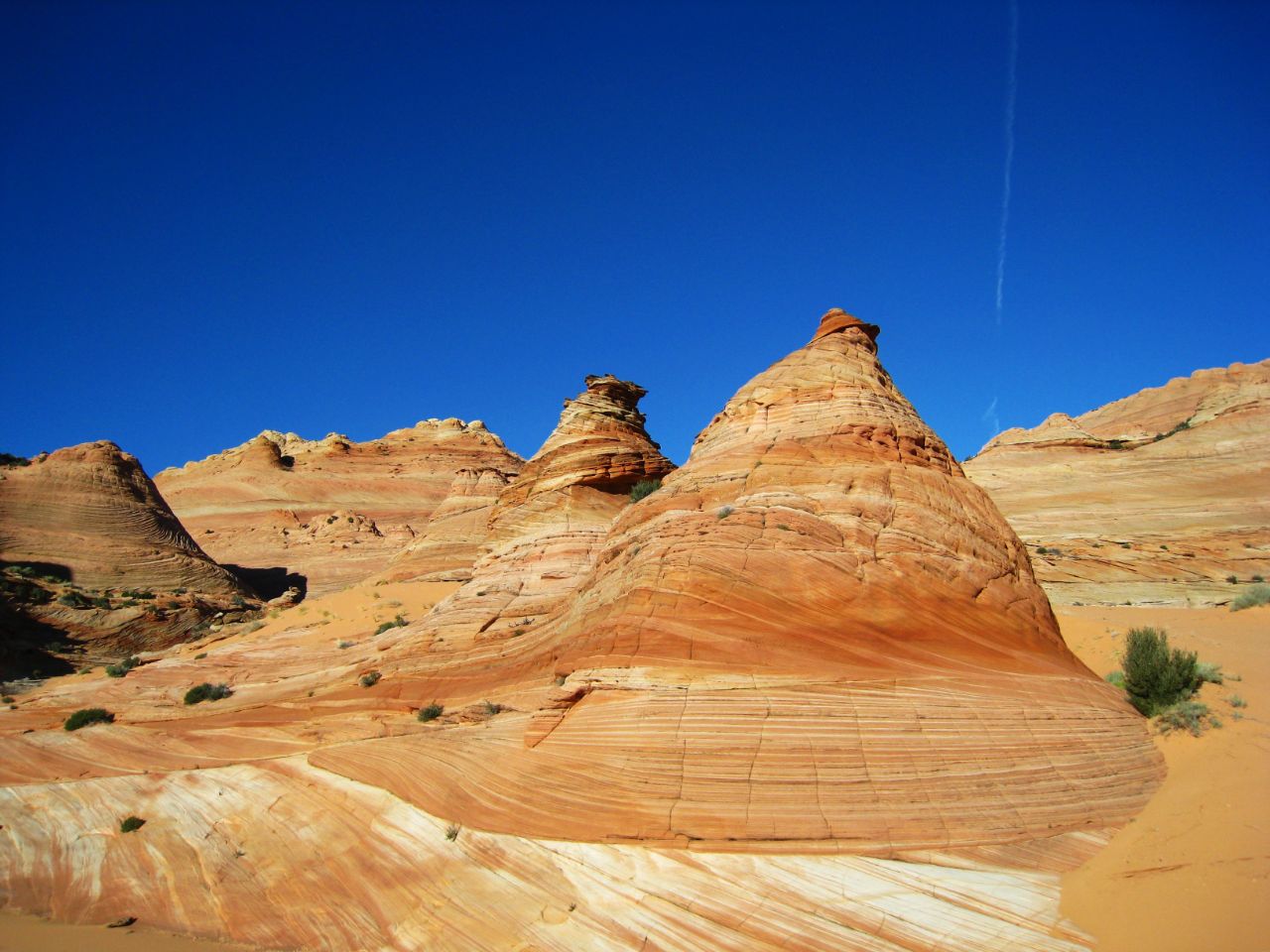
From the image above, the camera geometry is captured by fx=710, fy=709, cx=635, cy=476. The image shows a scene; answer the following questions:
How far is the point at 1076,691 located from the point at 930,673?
2590 mm

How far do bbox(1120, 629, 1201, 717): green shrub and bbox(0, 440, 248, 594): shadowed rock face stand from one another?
47.6 metres

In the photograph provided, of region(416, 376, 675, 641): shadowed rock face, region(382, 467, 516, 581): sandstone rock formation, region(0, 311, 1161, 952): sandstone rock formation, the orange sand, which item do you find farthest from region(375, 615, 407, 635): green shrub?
the orange sand

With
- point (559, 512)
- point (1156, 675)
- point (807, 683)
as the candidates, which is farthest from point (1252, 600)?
A: point (559, 512)

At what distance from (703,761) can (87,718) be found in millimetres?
15908

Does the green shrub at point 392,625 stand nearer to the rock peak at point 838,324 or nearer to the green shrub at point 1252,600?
the rock peak at point 838,324

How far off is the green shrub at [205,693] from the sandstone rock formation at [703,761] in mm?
1661

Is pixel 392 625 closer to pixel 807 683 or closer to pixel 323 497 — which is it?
pixel 807 683

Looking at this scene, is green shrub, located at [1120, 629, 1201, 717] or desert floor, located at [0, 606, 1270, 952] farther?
green shrub, located at [1120, 629, 1201, 717]

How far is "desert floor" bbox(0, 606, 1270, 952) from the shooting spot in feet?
21.8

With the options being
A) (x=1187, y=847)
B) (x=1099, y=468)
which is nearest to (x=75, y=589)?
(x=1187, y=847)

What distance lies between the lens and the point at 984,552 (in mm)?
12398

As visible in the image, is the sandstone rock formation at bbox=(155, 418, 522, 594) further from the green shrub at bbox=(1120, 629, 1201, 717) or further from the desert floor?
the green shrub at bbox=(1120, 629, 1201, 717)

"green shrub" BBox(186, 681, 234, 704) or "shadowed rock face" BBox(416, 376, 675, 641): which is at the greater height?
"shadowed rock face" BBox(416, 376, 675, 641)

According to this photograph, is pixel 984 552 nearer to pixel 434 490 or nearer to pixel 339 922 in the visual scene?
pixel 339 922
